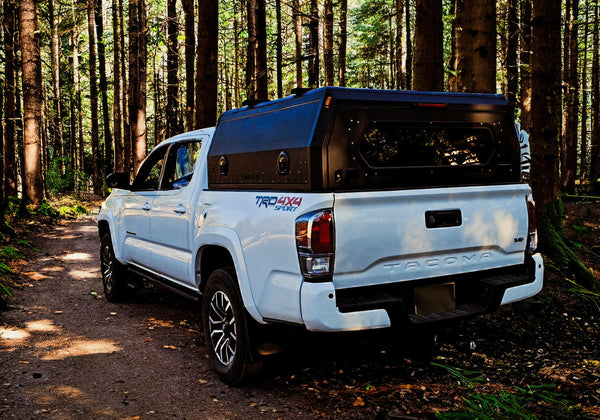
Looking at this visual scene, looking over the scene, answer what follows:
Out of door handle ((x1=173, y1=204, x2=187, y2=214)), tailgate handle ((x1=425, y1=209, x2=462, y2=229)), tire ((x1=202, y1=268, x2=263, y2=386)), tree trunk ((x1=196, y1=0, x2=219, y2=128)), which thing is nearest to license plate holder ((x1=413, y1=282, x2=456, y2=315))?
tailgate handle ((x1=425, y1=209, x2=462, y2=229))

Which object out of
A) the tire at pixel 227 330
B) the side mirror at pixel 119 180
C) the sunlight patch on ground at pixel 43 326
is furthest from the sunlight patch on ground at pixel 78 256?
the tire at pixel 227 330

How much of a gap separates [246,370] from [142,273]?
9.38 feet

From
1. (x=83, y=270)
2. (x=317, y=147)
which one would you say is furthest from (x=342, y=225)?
(x=83, y=270)

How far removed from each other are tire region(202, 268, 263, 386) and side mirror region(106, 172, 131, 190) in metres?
2.66

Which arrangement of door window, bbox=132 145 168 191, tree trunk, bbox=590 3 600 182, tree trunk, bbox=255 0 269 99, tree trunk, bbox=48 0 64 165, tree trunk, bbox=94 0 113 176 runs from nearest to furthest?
door window, bbox=132 145 168 191 → tree trunk, bbox=255 0 269 99 → tree trunk, bbox=590 3 600 182 → tree trunk, bbox=48 0 64 165 → tree trunk, bbox=94 0 113 176

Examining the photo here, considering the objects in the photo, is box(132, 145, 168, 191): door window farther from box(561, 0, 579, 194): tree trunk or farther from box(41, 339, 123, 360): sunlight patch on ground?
box(561, 0, 579, 194): tree trunk

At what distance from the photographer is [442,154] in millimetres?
4164

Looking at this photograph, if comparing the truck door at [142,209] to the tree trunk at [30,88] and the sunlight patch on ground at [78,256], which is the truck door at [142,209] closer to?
the sunlight patch on ground at [78,256]

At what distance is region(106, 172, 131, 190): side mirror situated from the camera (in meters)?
6.68

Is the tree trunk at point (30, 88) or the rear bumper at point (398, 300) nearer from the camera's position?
the rear bumper at point (398, 300)

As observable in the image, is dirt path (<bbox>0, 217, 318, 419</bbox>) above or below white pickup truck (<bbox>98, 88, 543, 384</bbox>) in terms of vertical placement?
below

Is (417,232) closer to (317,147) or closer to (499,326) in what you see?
(317,147)

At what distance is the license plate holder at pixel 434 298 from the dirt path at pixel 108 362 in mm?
1148

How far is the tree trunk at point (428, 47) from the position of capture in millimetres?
10438
